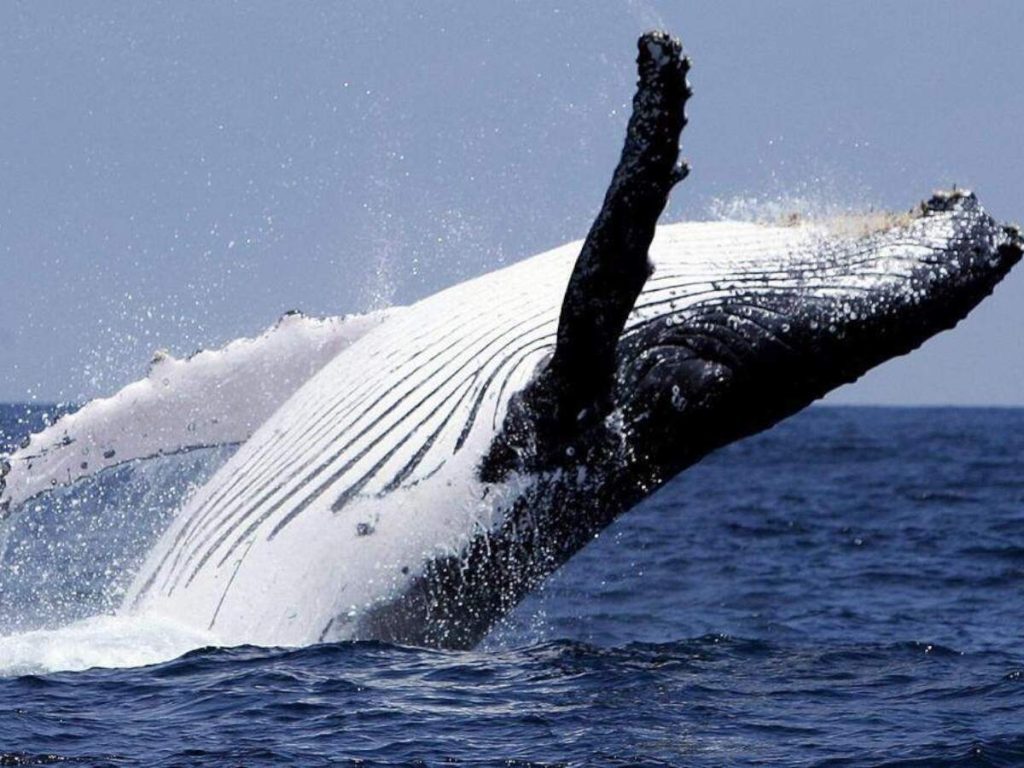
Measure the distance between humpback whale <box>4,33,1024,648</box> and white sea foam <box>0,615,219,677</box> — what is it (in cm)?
13

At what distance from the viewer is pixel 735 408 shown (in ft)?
29.6

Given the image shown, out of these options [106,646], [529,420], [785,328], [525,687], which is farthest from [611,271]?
[106,646]

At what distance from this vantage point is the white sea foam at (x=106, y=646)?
9211 mm

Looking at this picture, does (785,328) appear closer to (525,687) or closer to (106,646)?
(525,687)

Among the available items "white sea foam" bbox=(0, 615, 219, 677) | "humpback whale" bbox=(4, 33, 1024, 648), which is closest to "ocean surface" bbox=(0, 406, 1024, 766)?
"white sea foam" bbox=(0, 615, 219, 677)

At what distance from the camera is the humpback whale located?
8820 millimetres

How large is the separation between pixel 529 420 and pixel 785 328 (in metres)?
1.37

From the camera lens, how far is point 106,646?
942cm

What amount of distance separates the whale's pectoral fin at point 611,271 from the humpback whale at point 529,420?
0.03m

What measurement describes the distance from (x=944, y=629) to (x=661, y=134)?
25.1ft

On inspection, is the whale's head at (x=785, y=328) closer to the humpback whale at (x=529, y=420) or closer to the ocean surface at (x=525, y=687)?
the humpback whale at (x=529, y=420)

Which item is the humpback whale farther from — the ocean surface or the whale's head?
the ocean surface

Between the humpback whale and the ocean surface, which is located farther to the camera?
the humpback whale

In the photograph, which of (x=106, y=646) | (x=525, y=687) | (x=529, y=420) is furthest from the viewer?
(x=106, y=646)
